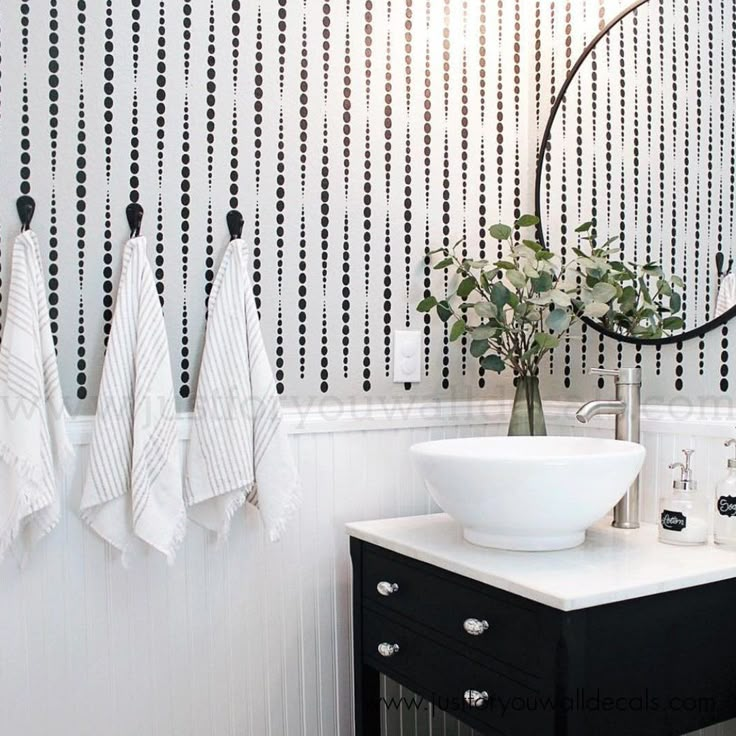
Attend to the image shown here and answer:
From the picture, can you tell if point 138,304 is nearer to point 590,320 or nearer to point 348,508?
point 348,508

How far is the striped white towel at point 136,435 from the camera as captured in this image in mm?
1399

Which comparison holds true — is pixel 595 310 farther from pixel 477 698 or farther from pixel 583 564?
pixel 477 698

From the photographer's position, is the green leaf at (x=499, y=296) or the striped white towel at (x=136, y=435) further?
the green leaf at (x=499, y=296)

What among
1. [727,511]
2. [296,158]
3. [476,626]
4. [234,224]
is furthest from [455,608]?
[296,158]

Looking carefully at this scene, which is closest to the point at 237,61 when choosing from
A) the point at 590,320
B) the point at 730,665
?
the point at 590,320

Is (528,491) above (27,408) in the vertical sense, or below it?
below

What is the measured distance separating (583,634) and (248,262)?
0.91m

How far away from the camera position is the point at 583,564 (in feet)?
4.13

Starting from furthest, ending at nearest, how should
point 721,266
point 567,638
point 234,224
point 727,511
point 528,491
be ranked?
point 234,224 < point 721,266 < point 727,511 < point 528,491 < point 567,638

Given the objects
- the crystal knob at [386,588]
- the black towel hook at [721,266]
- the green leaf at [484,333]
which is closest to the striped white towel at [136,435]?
the crystal knob at [386,588]

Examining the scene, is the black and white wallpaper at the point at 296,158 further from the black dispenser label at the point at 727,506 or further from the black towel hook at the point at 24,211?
the black dispenser label at the point at 727,506

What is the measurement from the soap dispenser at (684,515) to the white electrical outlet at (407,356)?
585 millimetres

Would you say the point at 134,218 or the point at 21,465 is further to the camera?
the point at 134,218

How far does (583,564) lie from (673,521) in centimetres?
23
